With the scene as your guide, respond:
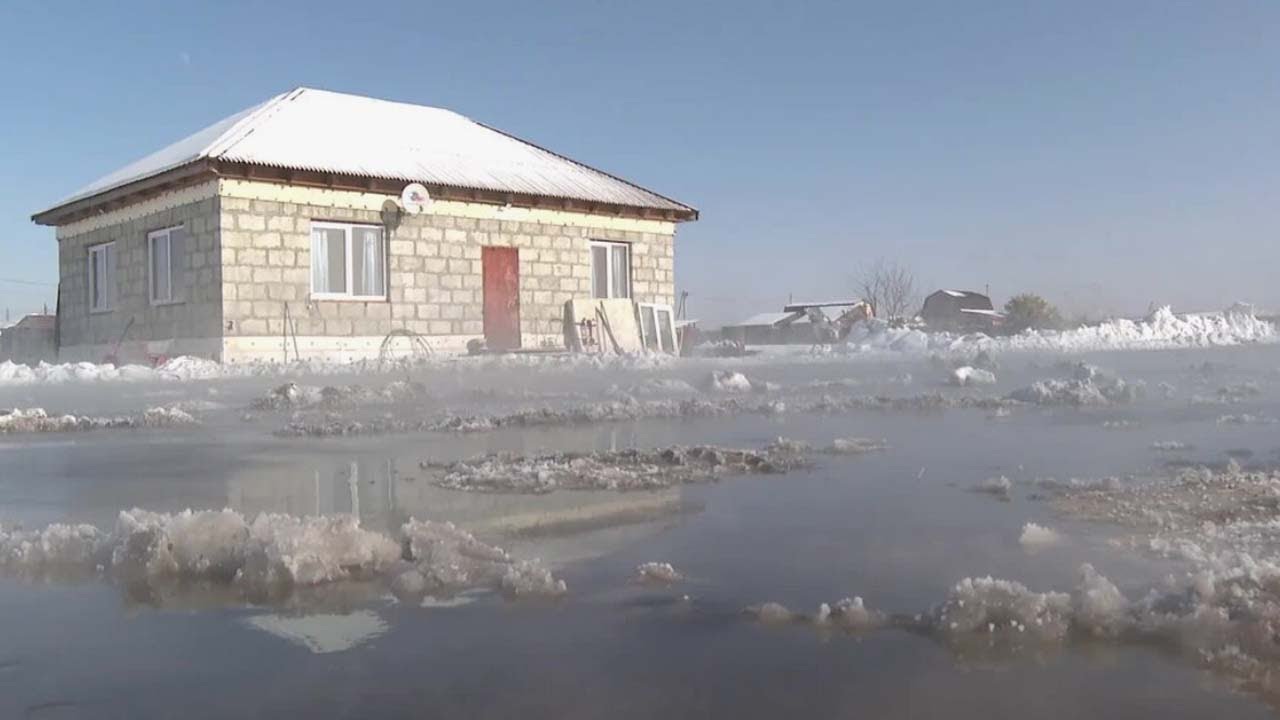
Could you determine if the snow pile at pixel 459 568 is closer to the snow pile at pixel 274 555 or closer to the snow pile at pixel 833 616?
the snow pile at pixel 274 555

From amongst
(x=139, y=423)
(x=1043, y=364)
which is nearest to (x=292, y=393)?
(x=139, y=423)

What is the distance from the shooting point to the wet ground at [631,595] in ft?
7.63

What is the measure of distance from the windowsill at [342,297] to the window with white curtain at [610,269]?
14.8 ft

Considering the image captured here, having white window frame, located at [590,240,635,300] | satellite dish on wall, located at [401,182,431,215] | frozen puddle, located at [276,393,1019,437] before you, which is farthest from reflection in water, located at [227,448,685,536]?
white window frame, located at [590,240,635,300]

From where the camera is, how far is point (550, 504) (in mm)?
4590

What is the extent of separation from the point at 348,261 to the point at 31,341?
391 inches

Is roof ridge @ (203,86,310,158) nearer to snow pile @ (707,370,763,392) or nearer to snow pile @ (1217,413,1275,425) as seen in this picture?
snow pile @ (707,370,763,392)

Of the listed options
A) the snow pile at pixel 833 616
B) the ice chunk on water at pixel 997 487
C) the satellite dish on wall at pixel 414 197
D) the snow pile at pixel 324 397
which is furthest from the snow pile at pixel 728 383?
the snow pile at pixel 833 616

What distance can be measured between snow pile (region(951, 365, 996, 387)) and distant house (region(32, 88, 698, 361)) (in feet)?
27.0

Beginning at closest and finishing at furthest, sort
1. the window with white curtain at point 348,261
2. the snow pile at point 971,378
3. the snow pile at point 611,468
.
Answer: the snow pile at point 611,468
the snow pile at point 971,378
the window with white curtain at point 348,261

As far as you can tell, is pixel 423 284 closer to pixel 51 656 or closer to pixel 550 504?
pixel 550 504

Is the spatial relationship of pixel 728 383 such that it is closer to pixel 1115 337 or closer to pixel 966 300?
pixel 1115 337

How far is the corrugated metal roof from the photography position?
51.4 ft

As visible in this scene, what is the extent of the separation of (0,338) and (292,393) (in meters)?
16.5
